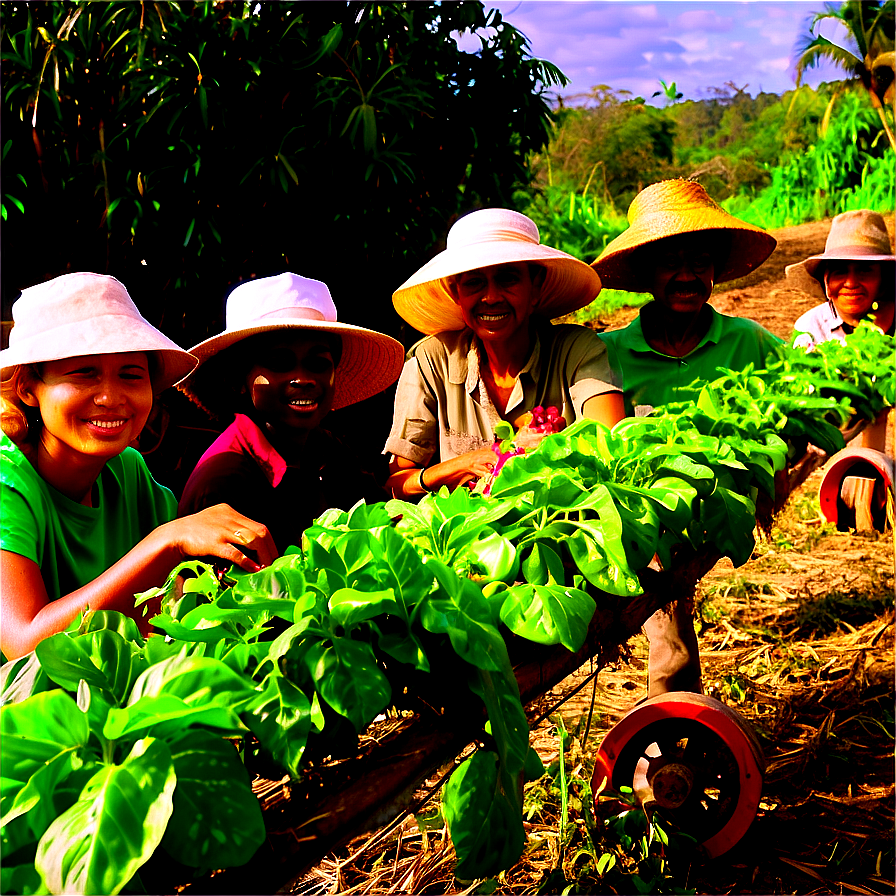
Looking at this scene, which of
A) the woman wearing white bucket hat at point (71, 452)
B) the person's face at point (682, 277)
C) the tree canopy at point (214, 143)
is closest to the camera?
the woman wearing white bucket hat at point (71, 452)

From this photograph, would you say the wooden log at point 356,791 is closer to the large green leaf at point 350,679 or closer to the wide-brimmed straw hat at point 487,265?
the large green leaf at point 350,679

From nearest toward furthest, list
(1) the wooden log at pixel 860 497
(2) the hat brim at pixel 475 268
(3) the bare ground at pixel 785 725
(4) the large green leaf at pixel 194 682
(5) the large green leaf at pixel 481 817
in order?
(4) the large green leaf at pixel 194 682 → (5) the large green leaf at pixel 481 817 → (3) the bare ground at pixel 785 725 → (2) the hat brim at pixel 475 268 → (1) the wooden log at pixel 860 497

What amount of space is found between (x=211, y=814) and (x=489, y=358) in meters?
1.98

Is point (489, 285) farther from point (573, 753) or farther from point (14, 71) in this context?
point (14, 71)

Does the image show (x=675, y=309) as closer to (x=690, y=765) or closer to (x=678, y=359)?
(x=678, y=359)

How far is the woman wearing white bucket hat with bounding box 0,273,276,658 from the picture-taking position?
1.58 metres

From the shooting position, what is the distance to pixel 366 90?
14.8ft

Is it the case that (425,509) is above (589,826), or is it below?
above

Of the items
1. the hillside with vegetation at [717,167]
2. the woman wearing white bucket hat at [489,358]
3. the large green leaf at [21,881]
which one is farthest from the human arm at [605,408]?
the hillside with vegetation at [717,167]

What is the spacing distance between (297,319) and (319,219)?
2614mm

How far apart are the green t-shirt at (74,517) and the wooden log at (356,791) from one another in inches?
38.1

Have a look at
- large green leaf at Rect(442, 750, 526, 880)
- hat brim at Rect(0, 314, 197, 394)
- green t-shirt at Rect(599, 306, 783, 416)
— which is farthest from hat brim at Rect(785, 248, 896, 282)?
large green leaf at Rect(442, 750, 526, 880)

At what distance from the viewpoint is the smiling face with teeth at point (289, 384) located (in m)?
2.23

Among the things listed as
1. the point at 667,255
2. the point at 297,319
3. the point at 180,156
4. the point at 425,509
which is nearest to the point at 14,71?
the point at 180,156
